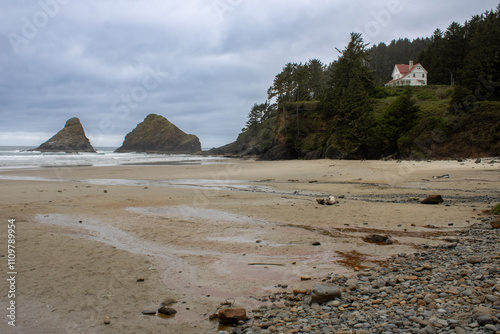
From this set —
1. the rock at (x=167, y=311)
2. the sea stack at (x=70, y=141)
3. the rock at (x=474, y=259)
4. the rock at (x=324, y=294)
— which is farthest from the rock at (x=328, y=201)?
the sea stack at (x=70, y=141)

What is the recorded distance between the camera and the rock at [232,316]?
11.4ft

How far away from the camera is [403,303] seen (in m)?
3.40

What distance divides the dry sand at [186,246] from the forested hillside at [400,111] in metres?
19.1

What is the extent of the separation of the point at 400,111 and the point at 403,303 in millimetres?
35796

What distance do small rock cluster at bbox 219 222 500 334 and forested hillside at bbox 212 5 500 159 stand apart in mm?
28117

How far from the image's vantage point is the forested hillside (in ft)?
95.5

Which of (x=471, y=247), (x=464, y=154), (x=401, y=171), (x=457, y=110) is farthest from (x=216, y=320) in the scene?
(x=457, y=110)

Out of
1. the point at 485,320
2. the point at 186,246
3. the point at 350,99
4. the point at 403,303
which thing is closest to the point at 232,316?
the point at 403,303

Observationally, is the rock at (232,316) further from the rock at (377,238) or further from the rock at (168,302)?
the rock at (377,238)

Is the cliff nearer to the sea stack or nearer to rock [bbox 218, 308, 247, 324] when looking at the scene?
rock [bbox 218, 308, 247, 324]

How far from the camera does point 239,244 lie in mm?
6566

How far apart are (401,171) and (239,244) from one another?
16335 mm

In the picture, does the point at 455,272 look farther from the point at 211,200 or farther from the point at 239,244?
the point at 211,200

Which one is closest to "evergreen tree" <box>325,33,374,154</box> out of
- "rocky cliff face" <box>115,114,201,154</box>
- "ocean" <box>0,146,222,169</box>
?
"ocean" <box>0,146,222,169</box>
